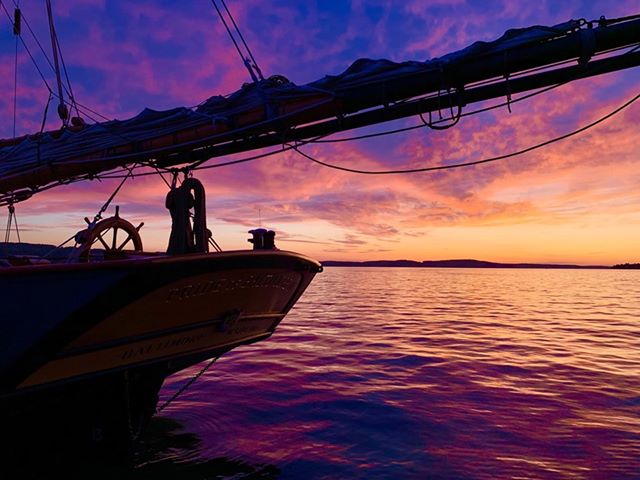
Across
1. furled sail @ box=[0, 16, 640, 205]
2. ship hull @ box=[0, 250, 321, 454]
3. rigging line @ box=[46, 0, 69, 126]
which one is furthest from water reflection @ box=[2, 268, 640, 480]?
rigging line @ box=[46, 0, 69, 126]

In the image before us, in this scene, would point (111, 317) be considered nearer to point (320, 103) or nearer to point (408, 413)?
point (320, 103)

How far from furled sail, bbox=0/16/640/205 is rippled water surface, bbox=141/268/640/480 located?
4754mm

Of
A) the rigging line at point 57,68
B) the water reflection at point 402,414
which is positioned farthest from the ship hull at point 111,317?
the rigging line at point 57,68

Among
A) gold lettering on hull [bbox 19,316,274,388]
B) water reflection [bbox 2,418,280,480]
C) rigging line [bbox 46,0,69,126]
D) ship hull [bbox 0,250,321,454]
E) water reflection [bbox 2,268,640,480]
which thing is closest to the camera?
ship hull [bbox 0,250,321,454]

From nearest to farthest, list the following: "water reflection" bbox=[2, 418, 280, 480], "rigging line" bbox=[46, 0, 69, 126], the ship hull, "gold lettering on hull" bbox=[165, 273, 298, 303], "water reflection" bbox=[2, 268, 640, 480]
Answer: the ship hull < "gold lettering on hull" bbox=[165, 273, 298, 303] < "water reflection" bbox=[2, 418, 280, 480] < "water reflection" bbox=[2, 268, 640, 480] < "rigging line" bbox=[46, 0, 69, 126]

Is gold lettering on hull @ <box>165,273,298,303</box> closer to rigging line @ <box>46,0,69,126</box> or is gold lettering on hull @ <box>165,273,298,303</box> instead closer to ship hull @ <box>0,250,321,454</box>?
ship hull @ <box>0,250,321,454</box>

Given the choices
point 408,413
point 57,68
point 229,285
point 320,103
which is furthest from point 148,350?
point 57,68

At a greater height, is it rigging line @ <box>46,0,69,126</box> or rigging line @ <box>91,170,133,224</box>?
rigging line @ <box>46,0,69,126</box>

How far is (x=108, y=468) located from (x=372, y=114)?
6.47 metres

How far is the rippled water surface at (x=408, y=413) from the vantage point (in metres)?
6.95

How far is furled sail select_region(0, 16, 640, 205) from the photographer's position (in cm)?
561

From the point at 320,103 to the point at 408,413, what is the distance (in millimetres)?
6039

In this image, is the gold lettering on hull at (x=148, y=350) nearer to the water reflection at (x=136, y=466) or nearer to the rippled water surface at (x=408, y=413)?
the water reflection at (x=136, y=466)

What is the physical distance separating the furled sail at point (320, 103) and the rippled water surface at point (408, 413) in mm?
4754
